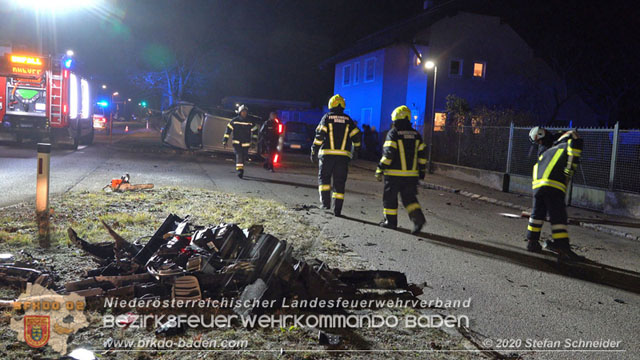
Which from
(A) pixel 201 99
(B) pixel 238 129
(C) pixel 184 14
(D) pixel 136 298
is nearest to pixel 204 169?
(B) pixel 238 129

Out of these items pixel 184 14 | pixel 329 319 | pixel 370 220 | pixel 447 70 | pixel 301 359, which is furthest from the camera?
pixel 184 14

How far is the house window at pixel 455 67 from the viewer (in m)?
26.1

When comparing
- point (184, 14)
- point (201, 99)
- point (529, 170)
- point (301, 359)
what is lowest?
point (301, 359)

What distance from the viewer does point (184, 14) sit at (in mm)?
36188

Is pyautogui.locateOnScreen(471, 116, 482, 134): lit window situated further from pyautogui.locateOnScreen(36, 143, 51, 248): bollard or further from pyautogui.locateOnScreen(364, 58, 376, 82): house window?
pyautogui.locateOnScreen(36, 143, 51, 248): bollard

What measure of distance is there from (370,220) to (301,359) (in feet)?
17.7

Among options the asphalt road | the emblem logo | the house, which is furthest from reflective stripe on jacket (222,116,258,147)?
the house

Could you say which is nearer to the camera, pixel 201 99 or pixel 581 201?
pixel 581 201

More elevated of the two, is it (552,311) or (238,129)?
(238,129)

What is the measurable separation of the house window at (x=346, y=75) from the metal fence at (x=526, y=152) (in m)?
15.3

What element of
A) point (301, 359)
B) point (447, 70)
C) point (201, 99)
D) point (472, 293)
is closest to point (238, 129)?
point (472, 293)

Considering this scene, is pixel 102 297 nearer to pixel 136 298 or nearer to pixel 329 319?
pixel 136 298

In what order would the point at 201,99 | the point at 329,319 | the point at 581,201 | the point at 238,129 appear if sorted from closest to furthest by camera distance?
the point at 329,319 → the point at 581,201 → the point at 238,129 → the point at 201,99

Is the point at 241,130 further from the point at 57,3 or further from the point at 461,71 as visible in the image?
the point at 461,71
